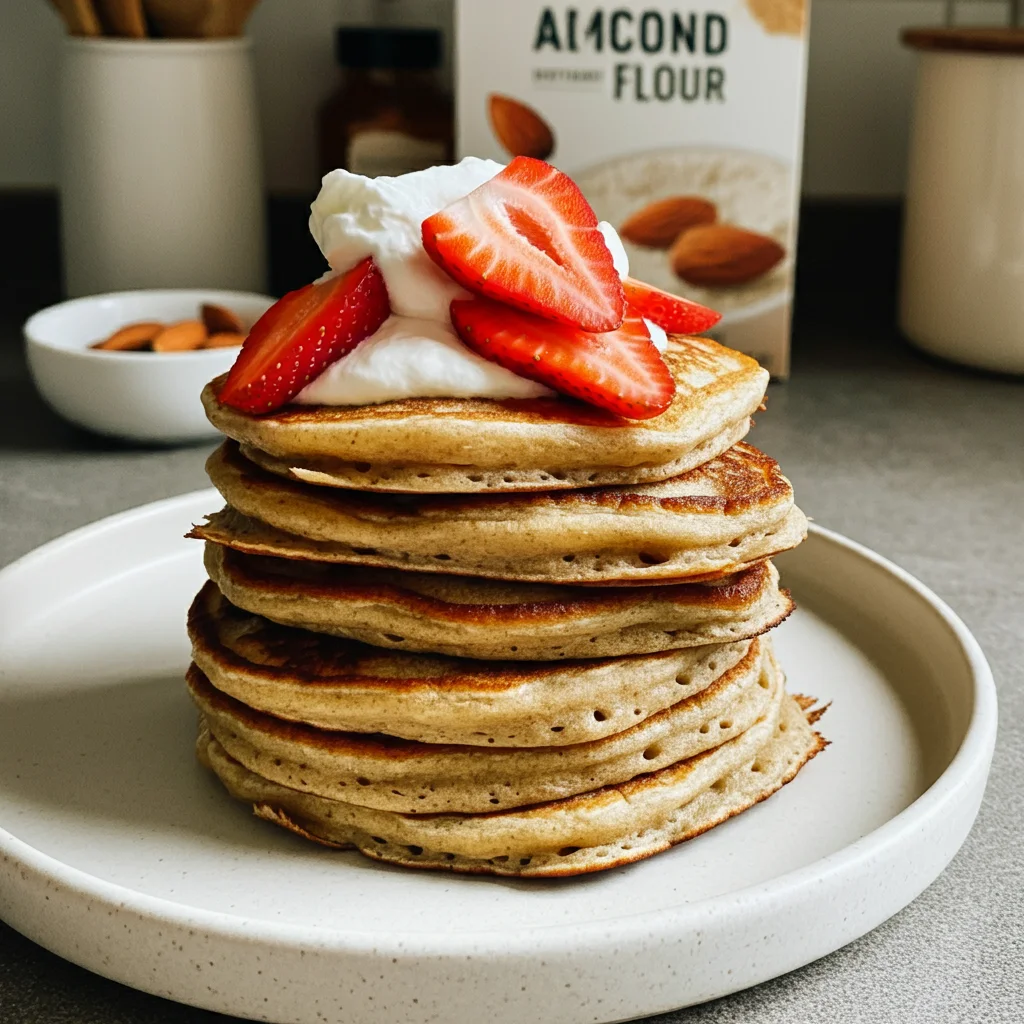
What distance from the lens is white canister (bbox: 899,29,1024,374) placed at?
217 cm

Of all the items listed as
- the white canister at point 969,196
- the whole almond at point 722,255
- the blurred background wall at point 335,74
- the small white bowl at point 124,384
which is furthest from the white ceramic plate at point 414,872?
the blurred background wall at point 335,74

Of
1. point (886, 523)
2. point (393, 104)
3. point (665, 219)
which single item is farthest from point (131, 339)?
point (886, 523)

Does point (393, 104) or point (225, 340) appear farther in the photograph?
point (393, 104)

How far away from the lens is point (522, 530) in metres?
0.91

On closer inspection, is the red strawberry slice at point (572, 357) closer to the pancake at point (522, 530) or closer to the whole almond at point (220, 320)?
the pancake at point (522, 530)

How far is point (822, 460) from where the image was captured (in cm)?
204

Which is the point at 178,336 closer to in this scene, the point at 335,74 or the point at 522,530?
the point at 335,74

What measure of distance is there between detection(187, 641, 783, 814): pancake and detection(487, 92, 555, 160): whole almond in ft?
4.46

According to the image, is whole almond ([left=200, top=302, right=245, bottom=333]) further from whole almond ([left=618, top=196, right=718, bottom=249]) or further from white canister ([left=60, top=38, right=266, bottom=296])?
whole almond ([left=618, top=196, right=718, bottom=249])

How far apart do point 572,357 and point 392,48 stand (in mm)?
1522

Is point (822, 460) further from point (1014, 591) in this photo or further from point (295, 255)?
point (295, 255)

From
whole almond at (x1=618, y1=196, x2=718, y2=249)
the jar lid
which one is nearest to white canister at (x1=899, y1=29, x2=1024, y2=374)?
whole almond at (x1=618, y1=196, x2=718, y2=249)

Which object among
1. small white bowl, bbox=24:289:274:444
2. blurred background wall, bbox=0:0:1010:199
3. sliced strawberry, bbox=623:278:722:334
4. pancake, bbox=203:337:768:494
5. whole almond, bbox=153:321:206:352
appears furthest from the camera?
blurred background wall, bbox=0:0:1010:199

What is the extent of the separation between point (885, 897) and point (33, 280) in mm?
2305
